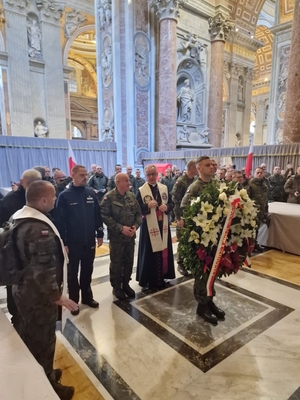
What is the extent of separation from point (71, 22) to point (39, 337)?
20.9m

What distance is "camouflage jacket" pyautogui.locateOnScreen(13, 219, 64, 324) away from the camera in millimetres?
1572

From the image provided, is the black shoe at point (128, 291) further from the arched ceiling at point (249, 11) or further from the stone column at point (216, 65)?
the arched ceiling at point (249, 11)

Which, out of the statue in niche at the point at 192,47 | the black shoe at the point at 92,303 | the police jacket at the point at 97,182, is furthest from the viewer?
the statue in niche at the point at 192,47

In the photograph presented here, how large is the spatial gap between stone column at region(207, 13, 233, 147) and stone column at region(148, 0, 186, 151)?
261 centimetres

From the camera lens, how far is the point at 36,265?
159 cm

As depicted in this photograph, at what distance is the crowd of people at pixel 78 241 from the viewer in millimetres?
1612

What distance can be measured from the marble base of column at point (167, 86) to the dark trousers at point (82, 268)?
9.87m

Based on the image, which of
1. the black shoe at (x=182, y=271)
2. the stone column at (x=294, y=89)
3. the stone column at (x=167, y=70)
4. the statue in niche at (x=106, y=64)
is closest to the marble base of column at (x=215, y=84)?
the stone column at (x=167, y=70)

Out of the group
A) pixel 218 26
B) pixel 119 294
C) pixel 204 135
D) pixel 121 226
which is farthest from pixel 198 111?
pixel 119 294

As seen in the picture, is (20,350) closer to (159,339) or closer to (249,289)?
(159,339)

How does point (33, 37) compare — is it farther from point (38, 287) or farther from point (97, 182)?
point (38, 287)

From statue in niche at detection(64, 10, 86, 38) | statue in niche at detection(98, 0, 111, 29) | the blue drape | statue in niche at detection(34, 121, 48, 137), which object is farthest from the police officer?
statue in niche at detection(64, 10, 86, 38)

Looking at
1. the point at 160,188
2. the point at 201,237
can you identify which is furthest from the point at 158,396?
the point at 160,188

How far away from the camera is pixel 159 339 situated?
2.55 meters
